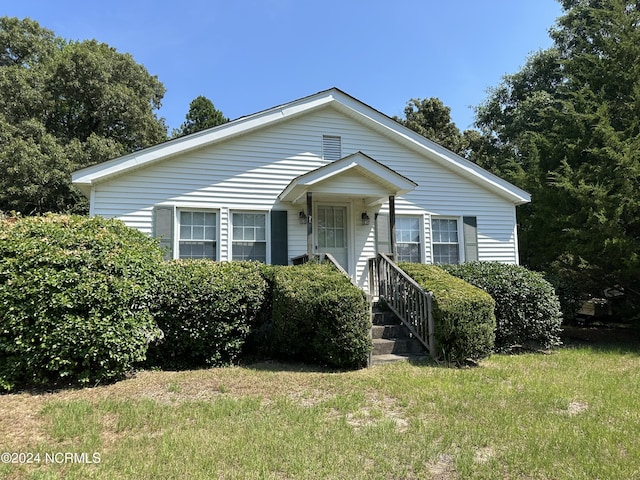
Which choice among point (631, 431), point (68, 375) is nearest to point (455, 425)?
point (631, 431)

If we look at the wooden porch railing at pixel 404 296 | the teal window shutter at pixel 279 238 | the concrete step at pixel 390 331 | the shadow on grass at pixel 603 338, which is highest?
the teal window shutter at pixel 279 238

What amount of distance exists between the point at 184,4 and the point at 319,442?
10486mm

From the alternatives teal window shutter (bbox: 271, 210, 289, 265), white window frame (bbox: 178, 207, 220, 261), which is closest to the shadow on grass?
teal window shutter (bbox: 271, 210, 289, 265)

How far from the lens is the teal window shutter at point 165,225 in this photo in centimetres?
877

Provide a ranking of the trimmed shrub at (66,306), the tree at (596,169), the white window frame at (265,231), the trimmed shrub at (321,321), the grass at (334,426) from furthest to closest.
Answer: the white window frame at (265,231) < the tree at (596,169) < the trimmed shrub at (321,321) < the trimmed shrub at (66,306) < the grass at (334,426)

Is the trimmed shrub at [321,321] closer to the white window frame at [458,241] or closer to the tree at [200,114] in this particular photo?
the white window frame at [458,241]

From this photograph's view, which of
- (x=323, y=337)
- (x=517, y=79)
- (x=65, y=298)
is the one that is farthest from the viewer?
(x=517, y=79)

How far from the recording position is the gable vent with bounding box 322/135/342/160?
406 inches

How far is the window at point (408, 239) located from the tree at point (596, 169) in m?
3.39

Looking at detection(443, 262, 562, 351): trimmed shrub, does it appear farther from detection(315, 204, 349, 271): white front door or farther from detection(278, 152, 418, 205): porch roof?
detection(315, 204, 349, 271): white front door

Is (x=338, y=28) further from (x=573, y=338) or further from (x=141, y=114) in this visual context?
(x=141, y=114)

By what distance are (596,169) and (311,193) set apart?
6.72 m

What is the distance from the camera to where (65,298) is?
16.7ft

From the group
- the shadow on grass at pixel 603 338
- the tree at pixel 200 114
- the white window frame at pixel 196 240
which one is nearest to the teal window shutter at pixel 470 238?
the shadow on grass at pixel 603 338
